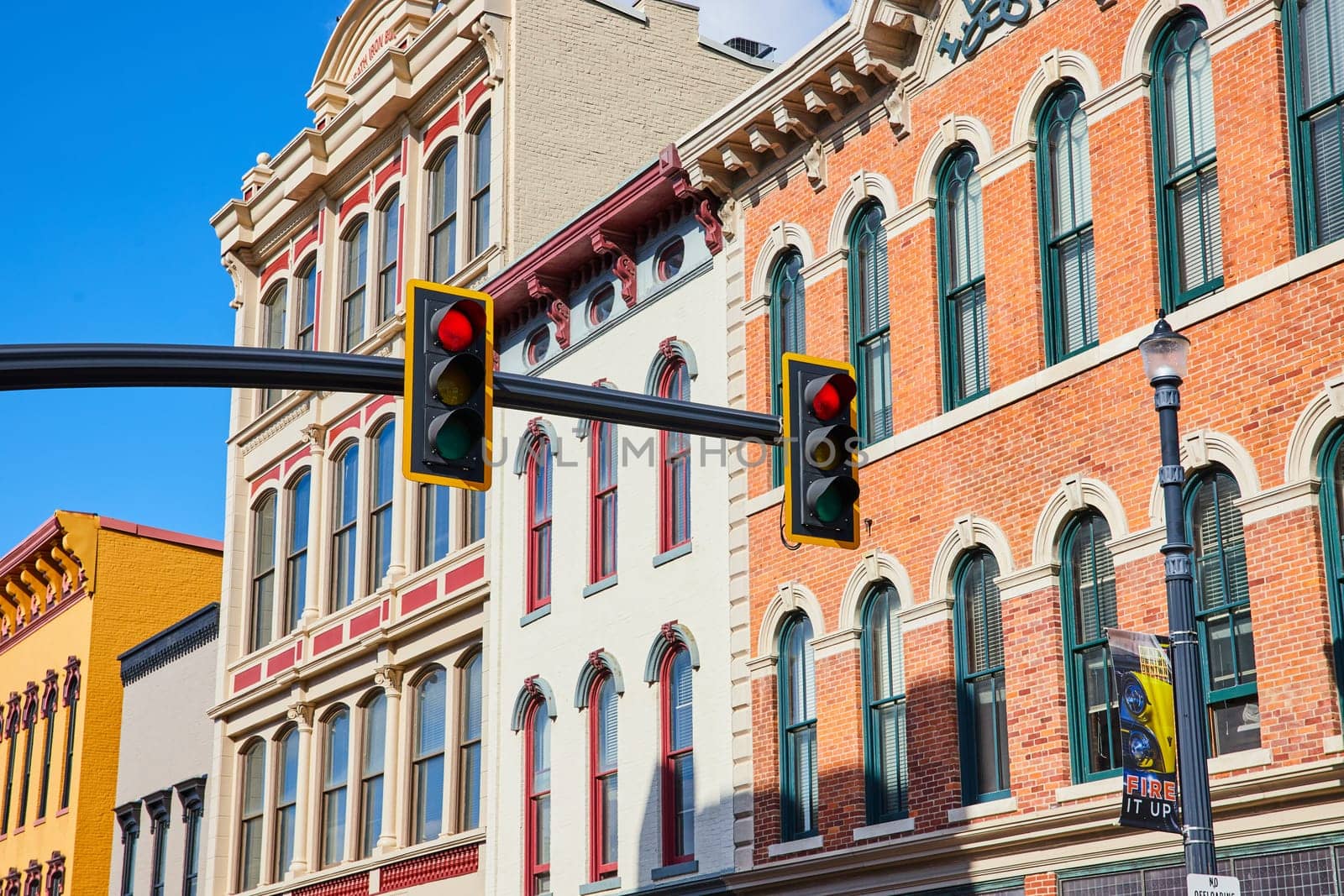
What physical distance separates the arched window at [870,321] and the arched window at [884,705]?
6.04 feet

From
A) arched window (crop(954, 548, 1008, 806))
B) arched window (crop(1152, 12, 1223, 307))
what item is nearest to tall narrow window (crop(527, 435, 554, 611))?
arched window (crop(954, 548, 1008, 806))

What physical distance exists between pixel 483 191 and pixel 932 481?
42.3ft

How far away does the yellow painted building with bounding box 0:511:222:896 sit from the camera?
41500 millimetres

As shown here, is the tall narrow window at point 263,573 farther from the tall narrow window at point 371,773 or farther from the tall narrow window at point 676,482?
the tall narrow window at point 676,482

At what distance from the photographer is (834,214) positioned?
2145 cm

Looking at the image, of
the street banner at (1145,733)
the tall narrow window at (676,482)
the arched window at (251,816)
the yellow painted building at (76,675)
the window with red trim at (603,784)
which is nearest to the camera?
the street banner at (1145,733)

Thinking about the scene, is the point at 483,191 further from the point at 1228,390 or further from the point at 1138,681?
the point at 1138,681

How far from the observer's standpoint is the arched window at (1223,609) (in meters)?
15.5

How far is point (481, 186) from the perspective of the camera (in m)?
30.5

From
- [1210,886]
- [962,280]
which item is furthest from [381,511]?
[1210,886]

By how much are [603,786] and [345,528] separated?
32.3 ft

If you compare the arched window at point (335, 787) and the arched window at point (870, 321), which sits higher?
the arched window at point (870, 321)

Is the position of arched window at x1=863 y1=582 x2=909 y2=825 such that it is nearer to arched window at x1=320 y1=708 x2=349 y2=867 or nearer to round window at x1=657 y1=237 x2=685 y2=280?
round window at x1=657 y1=237 x2=685 y2=280

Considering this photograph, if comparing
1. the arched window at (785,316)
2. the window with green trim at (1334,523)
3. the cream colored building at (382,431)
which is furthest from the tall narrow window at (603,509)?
the window with green trim at (1334,523)
